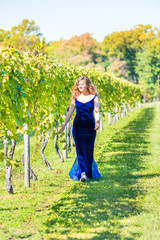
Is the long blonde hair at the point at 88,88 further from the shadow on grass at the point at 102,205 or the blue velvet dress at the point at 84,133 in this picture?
the shadow on grass at the point at 102,205

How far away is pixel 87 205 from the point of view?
207 inches

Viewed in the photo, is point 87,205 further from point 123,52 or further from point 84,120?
point 123,52

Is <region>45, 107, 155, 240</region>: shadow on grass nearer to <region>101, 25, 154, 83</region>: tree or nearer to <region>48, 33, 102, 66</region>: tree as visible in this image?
<region>48, 33, 102, 66</region>: tree

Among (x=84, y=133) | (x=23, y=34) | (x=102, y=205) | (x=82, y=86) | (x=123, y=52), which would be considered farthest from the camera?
(x=123, y=52)

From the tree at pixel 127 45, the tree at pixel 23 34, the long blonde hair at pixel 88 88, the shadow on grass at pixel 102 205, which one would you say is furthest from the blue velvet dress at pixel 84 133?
the tree at pixel 127 45

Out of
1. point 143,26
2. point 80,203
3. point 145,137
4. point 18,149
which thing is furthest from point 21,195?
point 143,26

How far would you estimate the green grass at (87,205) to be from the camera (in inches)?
169

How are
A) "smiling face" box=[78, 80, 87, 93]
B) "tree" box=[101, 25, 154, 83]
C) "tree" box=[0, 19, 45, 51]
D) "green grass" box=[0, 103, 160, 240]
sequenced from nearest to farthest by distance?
"green grass" box=[0, 103, 160, 240] → "smiling face" box=[78, 80, 87, 93] → "tree" box=[0, 19, 45, 51] → "tree" box=[101, 25, 154, 83]

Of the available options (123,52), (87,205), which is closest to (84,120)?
(87,205)

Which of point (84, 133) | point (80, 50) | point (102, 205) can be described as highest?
point (80, 50)

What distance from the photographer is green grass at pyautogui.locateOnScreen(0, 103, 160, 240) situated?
169 inches

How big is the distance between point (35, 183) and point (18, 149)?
15.3 ft

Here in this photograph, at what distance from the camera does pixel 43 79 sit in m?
6.60

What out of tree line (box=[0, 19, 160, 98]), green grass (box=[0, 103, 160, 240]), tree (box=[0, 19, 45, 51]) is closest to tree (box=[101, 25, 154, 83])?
tree line (box=[0, 19, 160, 98])
